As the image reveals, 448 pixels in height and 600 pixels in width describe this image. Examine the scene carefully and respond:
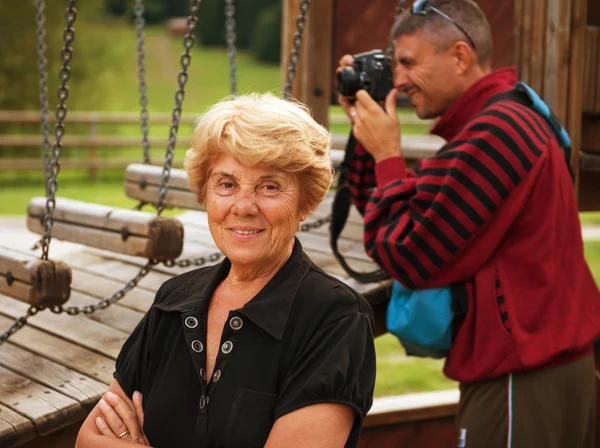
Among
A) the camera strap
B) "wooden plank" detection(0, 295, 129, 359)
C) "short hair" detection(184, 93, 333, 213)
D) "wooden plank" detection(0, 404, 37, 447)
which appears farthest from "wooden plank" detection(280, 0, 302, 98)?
"short hair" detection(184, 93, 333, 213)

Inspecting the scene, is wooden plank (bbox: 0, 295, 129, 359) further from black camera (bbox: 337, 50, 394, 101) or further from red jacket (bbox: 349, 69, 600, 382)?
black camera (bbox: 337, 50, 394, 101)

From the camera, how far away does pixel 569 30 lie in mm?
4094

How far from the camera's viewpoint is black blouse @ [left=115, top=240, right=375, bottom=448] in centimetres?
190

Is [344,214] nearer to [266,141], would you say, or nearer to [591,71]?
[591,71]

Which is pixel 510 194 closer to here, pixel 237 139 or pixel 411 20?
pixel 411 20

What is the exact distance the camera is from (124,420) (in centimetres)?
203

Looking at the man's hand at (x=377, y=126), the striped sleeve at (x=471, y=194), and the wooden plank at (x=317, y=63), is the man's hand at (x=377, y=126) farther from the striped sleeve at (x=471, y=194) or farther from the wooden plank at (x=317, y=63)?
the wooden plank at (x=317, y=63)

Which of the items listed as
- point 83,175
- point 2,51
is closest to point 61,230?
point 83,175

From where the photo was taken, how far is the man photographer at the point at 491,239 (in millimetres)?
2920

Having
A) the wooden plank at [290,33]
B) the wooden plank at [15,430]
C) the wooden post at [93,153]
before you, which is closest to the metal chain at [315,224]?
the wooden plank at [290,33]

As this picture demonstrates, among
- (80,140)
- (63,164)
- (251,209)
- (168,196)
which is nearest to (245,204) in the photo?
(251,209)

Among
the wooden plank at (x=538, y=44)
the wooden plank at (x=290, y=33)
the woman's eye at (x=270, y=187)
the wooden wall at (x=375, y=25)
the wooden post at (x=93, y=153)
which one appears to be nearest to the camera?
the woman's eye at (x=270, y=187)

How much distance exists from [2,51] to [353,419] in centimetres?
1872

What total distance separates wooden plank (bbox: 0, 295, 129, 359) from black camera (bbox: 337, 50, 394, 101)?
1.16m
